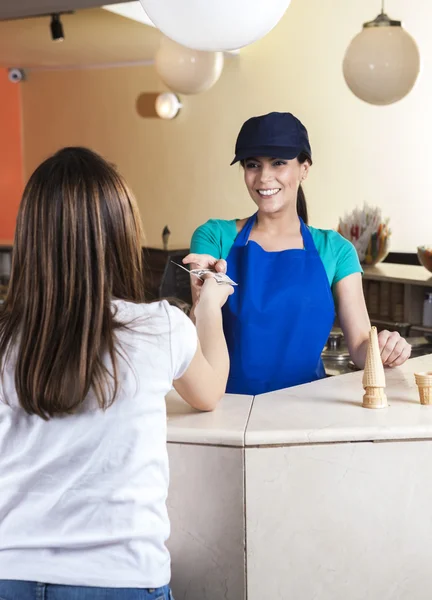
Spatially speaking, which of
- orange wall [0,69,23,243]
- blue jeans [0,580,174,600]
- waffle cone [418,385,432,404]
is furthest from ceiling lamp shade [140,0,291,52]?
orange wall [0,69,23,243]

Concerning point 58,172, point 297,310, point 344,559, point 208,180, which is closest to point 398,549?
point 344,559

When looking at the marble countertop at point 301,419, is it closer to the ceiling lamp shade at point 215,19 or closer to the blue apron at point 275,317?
the blue apron at point 275,317

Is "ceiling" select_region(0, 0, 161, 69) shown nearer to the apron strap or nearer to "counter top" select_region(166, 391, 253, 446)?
the apron strap

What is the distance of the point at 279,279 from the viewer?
220 cm

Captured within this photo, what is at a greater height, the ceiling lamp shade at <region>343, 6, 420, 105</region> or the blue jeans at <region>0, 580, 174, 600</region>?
the ceiling lamp shade at <region>343, 6, 420, 105</region>

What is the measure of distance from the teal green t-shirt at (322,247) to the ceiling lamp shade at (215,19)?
1.90 ft

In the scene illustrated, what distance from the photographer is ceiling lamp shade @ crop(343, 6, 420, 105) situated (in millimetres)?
3957

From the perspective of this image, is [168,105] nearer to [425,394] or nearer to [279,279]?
[279,279]

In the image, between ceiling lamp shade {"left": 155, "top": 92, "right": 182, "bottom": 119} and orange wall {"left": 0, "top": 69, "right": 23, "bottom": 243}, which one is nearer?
ceiling lamp shade {"left": 155, "top": 92, "right": 182, "bottom": 119}

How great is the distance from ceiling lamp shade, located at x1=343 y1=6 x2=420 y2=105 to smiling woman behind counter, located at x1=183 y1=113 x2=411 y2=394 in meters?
1.97

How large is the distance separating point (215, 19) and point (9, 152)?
9218mm

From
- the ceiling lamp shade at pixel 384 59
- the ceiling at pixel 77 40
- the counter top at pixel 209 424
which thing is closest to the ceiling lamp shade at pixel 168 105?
the ceiling at pixel 77 40

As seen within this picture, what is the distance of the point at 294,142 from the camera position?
2154mm

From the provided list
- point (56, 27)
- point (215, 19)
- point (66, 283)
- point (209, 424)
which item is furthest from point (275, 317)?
point (56, 27)
